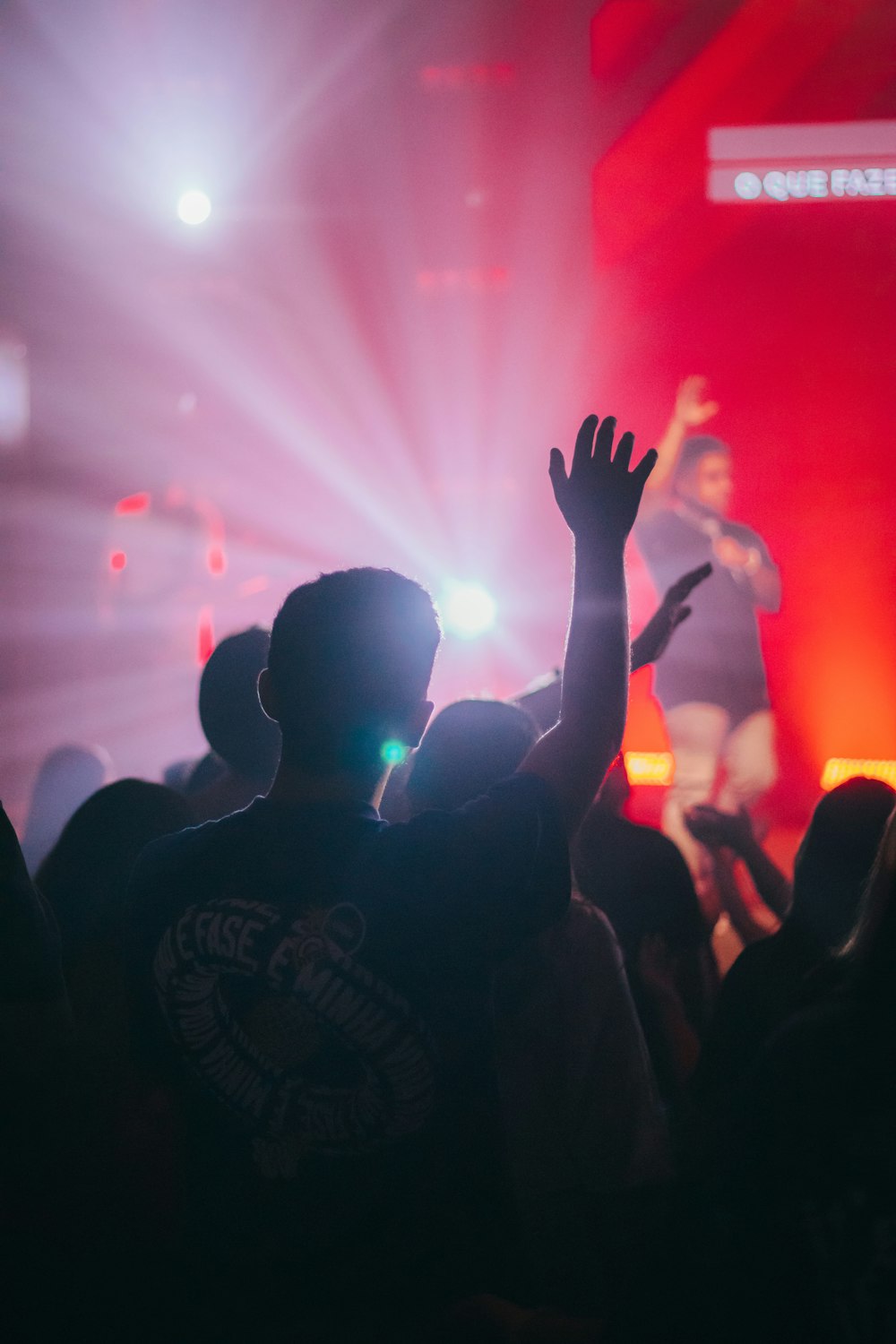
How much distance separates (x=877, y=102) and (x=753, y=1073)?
4.24 meters

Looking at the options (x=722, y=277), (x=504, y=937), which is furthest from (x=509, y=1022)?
(x=722, y=277)

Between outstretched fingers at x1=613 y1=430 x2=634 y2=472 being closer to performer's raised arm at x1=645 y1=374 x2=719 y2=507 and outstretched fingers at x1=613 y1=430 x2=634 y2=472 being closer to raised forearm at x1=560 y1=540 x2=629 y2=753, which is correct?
raised forearm at x1=560 y1=540 x2=629 y2=753

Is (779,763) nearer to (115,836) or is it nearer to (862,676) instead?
(862,676)

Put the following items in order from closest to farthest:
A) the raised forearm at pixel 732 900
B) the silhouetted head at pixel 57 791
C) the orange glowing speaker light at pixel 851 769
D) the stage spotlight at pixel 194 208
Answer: the raised forearm at pixel 732 900 → the silhouetted head at pixel 57 791 → the orange glowing speaker light at pixel 851 769 → the stage spotlight at pixel 194 208

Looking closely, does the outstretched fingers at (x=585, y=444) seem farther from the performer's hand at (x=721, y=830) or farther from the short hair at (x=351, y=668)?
the performer's hand at (x=721, y=830)

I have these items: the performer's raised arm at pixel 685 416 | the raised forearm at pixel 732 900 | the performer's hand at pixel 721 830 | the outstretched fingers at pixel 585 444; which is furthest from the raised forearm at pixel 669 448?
the outstretched fingers at pixel 585 444

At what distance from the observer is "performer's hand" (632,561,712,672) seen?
1.54 m

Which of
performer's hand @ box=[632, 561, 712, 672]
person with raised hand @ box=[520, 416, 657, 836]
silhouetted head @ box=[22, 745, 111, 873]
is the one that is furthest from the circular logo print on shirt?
silhouetted head @ box=[22, 745, 111, 873]

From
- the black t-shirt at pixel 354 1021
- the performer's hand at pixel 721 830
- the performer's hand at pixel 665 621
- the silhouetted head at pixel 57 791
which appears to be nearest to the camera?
the black t-shirt at pixel 354 1021

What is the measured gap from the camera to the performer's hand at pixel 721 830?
9.34ft

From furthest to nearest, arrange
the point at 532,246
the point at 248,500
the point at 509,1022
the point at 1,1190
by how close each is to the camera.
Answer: the point at 248,500
the point at 532,246
the point at 509,1022
the point at 1,1190

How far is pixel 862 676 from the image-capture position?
13.2ft

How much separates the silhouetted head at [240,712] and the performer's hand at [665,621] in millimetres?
792

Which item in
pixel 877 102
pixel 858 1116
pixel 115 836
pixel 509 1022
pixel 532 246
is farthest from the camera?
pixel 532 246
